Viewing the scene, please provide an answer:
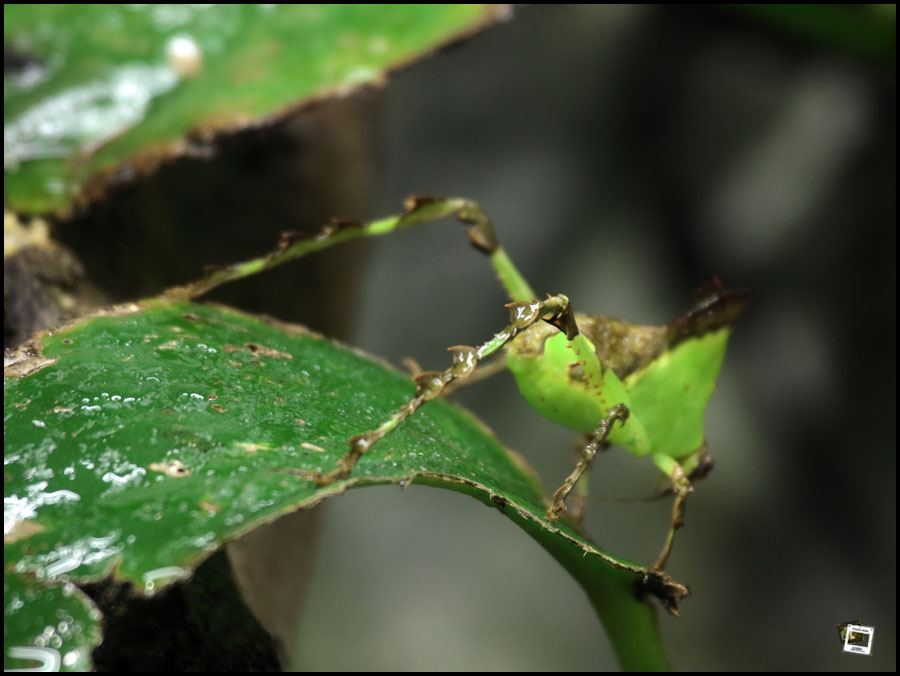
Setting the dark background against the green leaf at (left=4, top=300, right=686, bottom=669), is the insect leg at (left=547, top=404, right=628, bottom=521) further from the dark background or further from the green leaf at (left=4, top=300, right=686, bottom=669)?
the dark background

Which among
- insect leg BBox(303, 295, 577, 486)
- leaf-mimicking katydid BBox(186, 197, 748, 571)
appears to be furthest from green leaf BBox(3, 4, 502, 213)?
insect leg BBox(303, 295, 577, 486)

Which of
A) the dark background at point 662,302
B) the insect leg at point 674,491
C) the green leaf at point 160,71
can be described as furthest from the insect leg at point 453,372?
the dark background at point 662,302

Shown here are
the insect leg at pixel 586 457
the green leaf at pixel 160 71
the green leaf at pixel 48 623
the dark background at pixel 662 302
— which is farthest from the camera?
the dark background at pixel 662 302

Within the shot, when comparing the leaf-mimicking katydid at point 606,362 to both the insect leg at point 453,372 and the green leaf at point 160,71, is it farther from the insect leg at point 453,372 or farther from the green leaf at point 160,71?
the green leaf at point 160,71

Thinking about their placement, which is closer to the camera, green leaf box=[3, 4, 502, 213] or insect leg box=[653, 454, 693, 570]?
insect leg box=[653, 454, 693, 570]

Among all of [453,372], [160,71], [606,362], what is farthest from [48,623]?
[160,71]

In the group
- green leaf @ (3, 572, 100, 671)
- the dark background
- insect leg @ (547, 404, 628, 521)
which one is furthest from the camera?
the dark background
